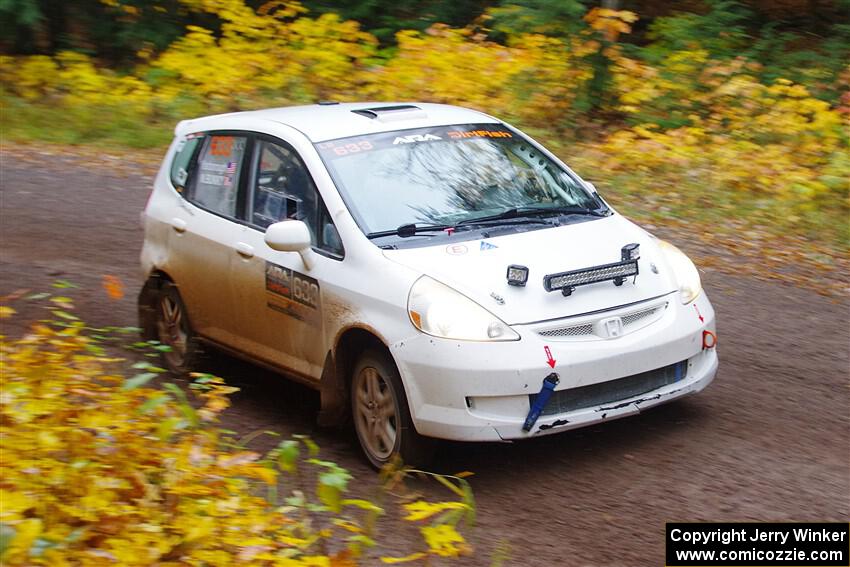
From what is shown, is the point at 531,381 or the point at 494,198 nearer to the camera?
the point at 531,381

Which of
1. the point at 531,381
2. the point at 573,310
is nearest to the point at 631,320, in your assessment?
the point at 573,310

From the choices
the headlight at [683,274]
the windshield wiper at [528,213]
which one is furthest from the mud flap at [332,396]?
the headlight at [683,274]

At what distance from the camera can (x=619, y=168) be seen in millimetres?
13180

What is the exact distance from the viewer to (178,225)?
24.7ft

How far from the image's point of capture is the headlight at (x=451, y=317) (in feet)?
17.9

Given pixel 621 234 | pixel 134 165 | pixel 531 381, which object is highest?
pixel 621 234

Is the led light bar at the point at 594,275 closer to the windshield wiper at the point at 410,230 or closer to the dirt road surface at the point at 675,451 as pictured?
the windshield wiper at the point at 410,230

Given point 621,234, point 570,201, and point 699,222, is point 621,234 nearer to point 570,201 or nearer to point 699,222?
point 570,201

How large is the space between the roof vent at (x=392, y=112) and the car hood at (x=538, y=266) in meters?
1.34

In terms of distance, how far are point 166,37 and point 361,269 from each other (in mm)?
14668

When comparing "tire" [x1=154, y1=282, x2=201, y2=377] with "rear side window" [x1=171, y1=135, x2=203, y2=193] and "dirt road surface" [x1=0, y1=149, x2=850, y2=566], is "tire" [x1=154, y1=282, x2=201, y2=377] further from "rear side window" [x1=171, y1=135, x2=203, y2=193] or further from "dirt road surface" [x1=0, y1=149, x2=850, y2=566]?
"rear side window" [x1=171, y1=135, x2=203, y2=193]

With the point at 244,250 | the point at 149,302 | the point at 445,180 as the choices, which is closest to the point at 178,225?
the point at 149,302

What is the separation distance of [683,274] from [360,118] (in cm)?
231

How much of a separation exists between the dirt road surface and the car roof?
72.4 inches
